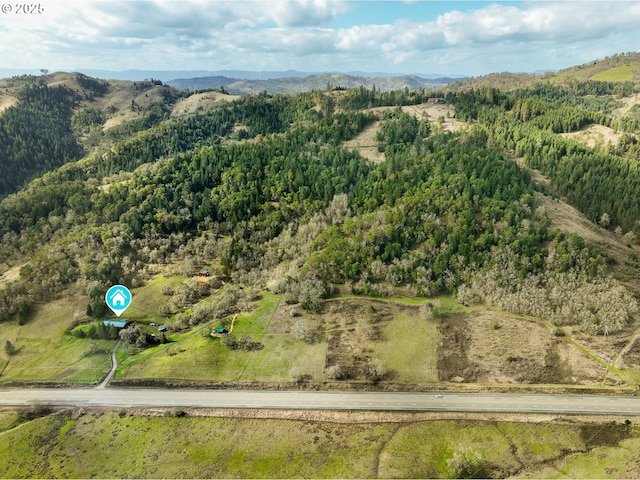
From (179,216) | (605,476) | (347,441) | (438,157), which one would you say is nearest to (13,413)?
(347,441)

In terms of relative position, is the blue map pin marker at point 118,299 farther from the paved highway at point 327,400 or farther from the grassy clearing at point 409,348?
the grassy clearing at point 409,348

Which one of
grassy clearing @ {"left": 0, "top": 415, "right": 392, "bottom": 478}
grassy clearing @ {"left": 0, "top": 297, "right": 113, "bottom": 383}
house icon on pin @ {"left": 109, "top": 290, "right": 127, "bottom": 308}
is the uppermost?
house icon on pin @ {"left": 109, "top": 290, "right": 127, "bottom": 308}

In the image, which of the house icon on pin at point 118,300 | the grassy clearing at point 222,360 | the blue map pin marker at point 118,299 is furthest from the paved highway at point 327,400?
the house icon on pin at point 118,300

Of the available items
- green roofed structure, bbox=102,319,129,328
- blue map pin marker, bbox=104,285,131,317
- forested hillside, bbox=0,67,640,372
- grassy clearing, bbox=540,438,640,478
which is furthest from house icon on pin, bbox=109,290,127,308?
grassy clearing, bbox=540,438,640,478

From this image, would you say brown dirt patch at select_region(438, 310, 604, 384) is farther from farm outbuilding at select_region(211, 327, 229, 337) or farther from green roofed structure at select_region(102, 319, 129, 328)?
green roofed structure at select_region(102, 319, 129, 328)

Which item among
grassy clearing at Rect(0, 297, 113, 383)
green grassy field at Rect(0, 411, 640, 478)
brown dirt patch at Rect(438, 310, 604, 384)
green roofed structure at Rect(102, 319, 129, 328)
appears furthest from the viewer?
green roofed structure at Rect(102, 319, 129, 328)
